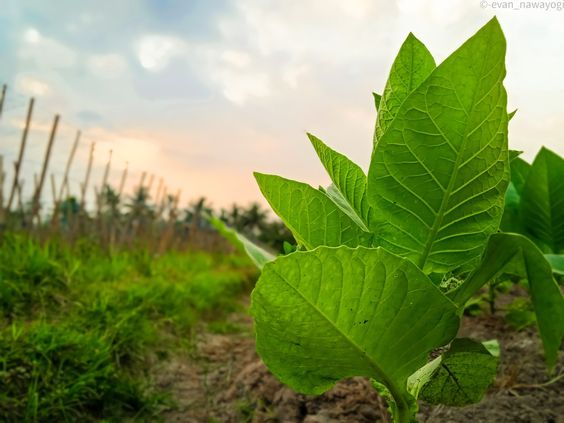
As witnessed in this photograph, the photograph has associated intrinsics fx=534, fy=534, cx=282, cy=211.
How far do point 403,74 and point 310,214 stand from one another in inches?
10.5

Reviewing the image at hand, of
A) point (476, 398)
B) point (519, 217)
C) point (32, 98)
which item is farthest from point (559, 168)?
point (32, 98)

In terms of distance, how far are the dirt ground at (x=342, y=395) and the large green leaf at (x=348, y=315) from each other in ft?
3.19

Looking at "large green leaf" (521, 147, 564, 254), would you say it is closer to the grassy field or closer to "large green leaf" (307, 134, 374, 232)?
"large green leaf" (307, 134, 374, 232)

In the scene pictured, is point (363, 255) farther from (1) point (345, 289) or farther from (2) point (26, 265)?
(2) point (26, 265)

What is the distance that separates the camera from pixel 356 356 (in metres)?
0.76

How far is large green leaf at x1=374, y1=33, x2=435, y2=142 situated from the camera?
2.69 ft

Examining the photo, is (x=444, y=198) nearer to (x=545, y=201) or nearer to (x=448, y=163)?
(x=448, y=163)

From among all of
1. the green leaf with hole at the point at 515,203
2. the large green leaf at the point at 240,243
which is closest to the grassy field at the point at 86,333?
the large green leaf at the point at 240,243

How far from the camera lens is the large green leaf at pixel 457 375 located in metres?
0.87

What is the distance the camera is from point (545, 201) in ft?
3.57

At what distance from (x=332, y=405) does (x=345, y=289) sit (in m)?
1.50

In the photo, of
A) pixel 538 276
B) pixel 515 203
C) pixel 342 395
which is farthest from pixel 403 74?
pixel 342 395

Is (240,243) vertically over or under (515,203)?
under

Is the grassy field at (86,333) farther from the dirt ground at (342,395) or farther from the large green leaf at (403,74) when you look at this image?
the large green leaf at (403,74)
